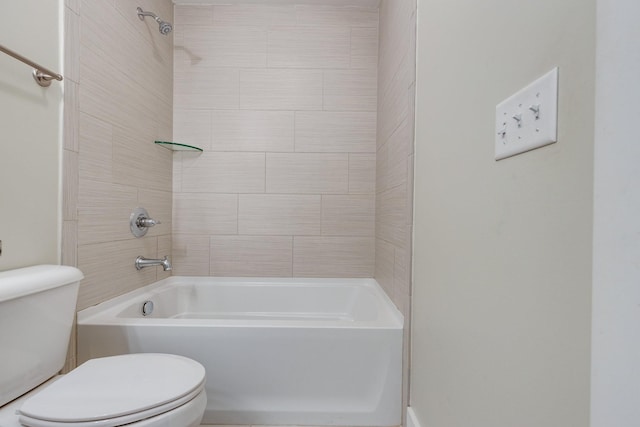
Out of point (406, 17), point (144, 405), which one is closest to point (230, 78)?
point (406, 17)

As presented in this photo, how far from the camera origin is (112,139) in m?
1.59

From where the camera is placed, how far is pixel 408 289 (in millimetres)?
1322

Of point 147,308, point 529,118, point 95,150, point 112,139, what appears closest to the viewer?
point 529,118

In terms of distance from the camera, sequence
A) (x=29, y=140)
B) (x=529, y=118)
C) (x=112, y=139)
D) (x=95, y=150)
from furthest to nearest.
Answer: (x=112, y=139), (x=95, y=150), (x=29, y=140), (x=529, y=118)

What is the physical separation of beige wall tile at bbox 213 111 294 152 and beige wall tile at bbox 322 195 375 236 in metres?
0.51

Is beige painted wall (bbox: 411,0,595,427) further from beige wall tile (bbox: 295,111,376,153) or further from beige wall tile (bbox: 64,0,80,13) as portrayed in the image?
beige wall tile (bbox: 64,0,80,13)

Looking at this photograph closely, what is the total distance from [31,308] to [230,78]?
1714 millimetres

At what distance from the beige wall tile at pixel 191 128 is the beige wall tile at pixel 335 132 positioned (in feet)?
1.96

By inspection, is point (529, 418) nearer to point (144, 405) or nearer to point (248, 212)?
point (144, 405)

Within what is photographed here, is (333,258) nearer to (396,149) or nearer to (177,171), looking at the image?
(396,149)

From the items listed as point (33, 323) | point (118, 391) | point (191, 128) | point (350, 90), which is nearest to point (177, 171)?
point (191, 128)

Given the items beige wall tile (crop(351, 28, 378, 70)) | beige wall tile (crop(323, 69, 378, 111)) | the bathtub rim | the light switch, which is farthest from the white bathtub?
beige wall tile (crop(351, 28, 378, 70))

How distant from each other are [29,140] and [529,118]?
1.45 metres

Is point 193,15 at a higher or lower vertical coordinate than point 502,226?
higher
